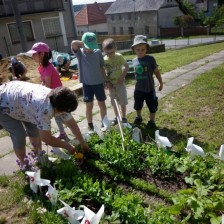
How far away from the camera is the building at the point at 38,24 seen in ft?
62.6

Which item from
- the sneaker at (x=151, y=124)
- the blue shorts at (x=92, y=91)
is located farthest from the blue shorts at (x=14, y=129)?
the sneaker at (x=151, y=124)

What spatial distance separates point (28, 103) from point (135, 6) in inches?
1943

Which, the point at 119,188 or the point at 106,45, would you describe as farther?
the point at 106,45

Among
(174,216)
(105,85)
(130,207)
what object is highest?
(105,85)

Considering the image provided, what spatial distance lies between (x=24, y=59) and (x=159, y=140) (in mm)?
8145

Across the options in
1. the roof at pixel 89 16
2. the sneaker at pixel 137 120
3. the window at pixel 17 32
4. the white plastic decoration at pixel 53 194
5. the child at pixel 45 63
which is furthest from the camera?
the roof at pixel 89 16

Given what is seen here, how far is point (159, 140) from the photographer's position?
339 centimetres

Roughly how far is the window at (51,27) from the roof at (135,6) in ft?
92.8

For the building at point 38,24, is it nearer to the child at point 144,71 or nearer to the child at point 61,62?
the child at point 61,62

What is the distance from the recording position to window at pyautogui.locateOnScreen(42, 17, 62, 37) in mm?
20781

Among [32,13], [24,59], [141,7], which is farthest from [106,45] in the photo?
[141,7]

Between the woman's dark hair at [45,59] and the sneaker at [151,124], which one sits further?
the sneaker at [151,124]

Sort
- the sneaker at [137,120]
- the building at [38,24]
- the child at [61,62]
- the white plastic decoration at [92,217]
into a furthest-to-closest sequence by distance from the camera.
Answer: the building at [38,24] < the child at [61,62] < the sneaker at [137,120] < the white plastic decoration at [92,217]

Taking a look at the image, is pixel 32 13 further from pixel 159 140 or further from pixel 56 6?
pixel 159 140
